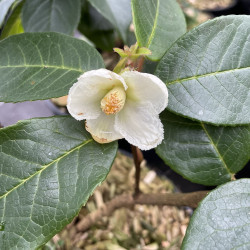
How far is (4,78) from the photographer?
0.62m

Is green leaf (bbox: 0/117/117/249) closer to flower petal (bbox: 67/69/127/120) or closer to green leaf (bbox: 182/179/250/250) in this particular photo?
flower petal (bbox: 67/69/127/120)

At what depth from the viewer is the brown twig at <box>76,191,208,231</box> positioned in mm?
733

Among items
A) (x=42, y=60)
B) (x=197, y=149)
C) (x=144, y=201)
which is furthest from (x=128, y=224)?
(x=42, y=60)

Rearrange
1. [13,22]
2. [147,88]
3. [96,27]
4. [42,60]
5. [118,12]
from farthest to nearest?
[96,27]
[13,22]
[118,12]
[42,60]
[147,88]

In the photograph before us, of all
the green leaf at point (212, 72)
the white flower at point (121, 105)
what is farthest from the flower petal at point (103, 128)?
the green leaf at point (212, 72)

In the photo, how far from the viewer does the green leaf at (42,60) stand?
0.61m

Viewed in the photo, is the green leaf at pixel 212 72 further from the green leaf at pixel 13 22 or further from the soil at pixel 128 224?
the soil at pixel 128 224

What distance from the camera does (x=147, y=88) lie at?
52 cm

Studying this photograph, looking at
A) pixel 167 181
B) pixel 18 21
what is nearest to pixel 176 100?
pixel 18 21

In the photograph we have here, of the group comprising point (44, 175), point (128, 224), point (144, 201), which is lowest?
point (128, 224)

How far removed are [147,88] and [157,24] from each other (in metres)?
0.17

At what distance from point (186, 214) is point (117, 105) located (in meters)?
0.90

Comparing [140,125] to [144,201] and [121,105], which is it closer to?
[121,105]

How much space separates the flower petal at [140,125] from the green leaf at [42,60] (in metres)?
0.12
